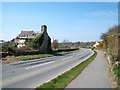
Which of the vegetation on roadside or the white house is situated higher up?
the white house

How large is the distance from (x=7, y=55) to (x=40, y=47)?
28193mm

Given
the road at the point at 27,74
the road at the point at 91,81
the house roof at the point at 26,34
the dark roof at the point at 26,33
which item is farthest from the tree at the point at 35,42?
the road at the point at 91,81

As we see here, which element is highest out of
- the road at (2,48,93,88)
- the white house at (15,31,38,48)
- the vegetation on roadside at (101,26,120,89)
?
the white house at (15,31,38,48)

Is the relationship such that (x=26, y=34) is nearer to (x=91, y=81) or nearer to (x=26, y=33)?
(x=26, y=33)

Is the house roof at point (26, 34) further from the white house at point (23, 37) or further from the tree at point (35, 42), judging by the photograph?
the tree at point (35, 42)

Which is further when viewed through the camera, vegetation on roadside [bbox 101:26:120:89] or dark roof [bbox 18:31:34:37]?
dark roof [bbox 18:31:34:37]

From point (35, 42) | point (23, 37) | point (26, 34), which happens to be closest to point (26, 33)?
point (26, 34)

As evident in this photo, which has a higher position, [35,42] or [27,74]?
[35,42]

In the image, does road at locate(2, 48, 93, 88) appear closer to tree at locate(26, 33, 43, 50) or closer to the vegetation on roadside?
the vegetation on roadside

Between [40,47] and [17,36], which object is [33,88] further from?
[17,36]

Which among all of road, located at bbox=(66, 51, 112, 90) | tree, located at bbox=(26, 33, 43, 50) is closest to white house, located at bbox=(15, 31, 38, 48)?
tree, located at bbox=(26, 33, 43, 50)

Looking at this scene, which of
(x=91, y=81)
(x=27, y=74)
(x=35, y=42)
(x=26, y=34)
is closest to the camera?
(x=91, y=81)

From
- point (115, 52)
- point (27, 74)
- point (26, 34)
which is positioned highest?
point (26, 34)

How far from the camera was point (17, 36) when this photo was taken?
8062 cm
